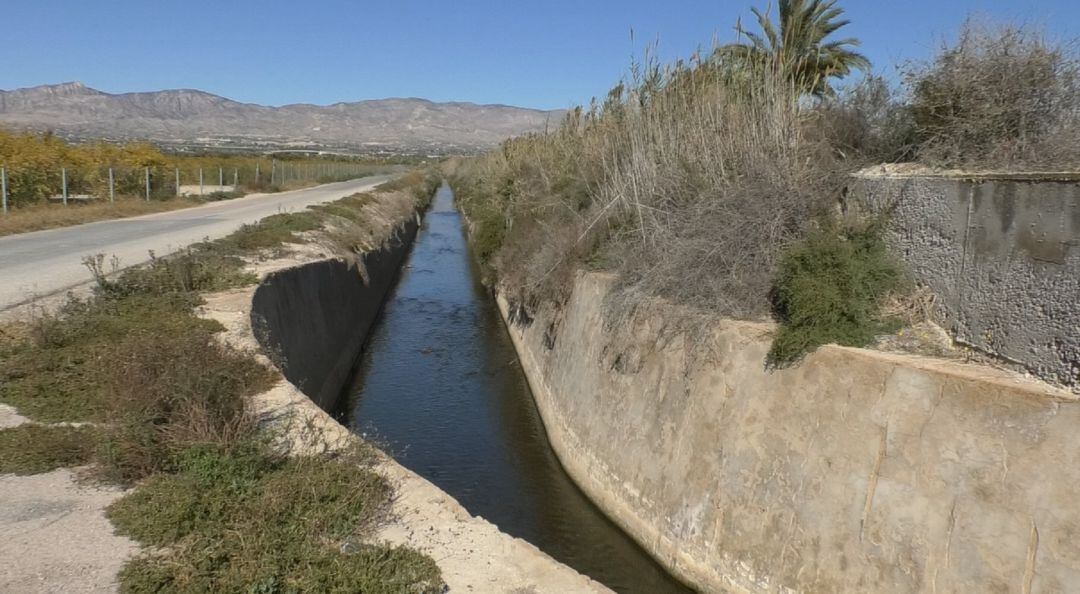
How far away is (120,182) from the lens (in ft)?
101

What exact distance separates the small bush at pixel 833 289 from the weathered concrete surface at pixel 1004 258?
369 mm

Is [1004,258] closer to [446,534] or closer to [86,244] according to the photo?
[446,534]

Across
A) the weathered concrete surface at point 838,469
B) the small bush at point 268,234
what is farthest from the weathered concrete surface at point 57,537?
the small bush at point 268,234

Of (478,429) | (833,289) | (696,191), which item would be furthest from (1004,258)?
(478,429)

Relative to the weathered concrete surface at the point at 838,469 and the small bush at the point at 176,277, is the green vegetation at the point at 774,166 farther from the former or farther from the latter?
the small bush at the point at 176,277

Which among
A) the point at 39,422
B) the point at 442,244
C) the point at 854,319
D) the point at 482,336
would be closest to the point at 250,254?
the point at 482,336

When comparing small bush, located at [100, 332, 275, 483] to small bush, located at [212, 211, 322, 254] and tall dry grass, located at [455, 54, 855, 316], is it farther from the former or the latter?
small bush, located at [212, 211, 322, 254]

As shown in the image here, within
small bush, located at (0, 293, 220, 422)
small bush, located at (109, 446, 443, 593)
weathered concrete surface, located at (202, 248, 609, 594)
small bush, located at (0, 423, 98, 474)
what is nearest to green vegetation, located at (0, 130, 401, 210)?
small bush, located at (0, 293, 220, 422)

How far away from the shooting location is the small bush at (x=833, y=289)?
7.58m

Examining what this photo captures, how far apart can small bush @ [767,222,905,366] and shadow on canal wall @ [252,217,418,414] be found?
6.66m

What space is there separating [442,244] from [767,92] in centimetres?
3175

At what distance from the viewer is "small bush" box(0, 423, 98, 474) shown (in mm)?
6145

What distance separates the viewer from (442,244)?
41.5m

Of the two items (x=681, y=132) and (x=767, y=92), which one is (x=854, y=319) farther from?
(x=681, y=132)
